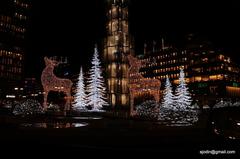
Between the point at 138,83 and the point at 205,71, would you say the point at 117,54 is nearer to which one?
the point at 138,83

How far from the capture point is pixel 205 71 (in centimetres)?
10394

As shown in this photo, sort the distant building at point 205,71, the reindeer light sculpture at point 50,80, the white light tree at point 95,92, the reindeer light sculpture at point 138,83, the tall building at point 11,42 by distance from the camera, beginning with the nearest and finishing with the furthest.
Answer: the reindeer light sculpture at point 138,83, the reindeer light sculpture at point 50,80, the white light tree at point 95,92, the distant building at point 205,71, the tall building at point 11,42

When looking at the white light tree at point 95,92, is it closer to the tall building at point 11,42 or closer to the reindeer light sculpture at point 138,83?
the reindeer light sculpture at point 138,83

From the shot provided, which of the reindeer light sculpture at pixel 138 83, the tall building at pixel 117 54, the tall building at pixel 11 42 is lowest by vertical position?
the reindeer light sculpture at pixel 138 83

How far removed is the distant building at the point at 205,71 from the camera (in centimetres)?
10050

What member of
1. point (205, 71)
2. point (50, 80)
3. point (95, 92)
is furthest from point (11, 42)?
point (50, 80)

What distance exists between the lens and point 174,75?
112 m

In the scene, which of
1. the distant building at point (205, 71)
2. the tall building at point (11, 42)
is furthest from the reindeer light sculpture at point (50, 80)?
the tall building at point (11, 42)

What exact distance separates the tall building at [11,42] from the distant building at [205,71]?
48836mm

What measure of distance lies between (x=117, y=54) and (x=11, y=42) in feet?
275

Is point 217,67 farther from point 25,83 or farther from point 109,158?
point 109,158

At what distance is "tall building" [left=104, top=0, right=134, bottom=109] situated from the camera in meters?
44.8

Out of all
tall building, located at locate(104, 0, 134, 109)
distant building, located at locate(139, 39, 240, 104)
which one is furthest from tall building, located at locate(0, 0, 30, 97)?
tall building, located at locate(104, 0, 134, 109)

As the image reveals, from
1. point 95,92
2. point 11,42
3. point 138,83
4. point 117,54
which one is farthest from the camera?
point 11,42
